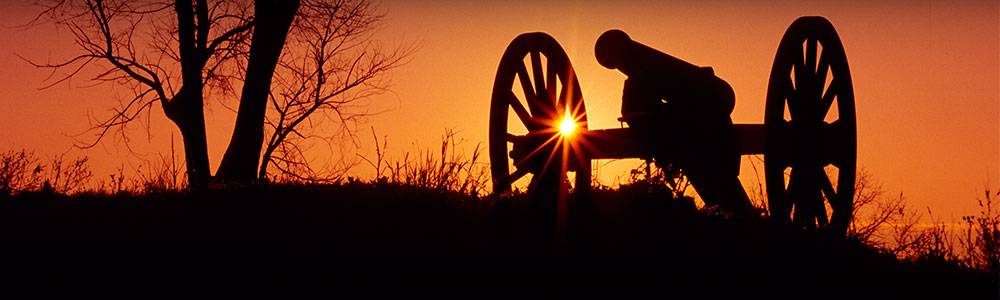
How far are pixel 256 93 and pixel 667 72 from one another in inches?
188

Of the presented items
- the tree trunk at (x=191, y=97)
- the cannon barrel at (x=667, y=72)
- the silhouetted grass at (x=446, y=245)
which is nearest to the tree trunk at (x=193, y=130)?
the tree trunk at (x=191, y=97)

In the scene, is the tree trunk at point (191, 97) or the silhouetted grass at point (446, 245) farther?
the tree trunk at point (191, 97)

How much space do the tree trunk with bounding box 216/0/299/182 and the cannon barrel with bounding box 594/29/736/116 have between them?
413 centimetres

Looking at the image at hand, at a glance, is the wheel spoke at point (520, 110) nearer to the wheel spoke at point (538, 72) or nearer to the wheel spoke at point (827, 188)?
the wheel spoke at point (538, 72)

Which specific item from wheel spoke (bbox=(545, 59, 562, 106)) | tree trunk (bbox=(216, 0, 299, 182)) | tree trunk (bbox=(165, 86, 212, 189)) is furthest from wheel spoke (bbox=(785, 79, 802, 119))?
tree trunk (bbox=(165, 86, 212, 189))

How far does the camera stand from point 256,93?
28.5ft

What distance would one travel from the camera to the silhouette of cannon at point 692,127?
16.6 feet

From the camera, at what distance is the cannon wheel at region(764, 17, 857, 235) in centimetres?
497

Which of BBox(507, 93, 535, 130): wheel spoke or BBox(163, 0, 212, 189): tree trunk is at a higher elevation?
BBox(163, 0, 212, 189): tree trunk

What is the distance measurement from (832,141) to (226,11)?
23.0 feet

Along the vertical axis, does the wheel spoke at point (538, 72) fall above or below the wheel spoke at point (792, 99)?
above

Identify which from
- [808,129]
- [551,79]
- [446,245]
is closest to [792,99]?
[808,129]

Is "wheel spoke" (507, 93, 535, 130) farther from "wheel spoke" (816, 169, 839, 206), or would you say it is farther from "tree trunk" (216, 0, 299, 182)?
"tree trunk" (216, 0, 299, 182)

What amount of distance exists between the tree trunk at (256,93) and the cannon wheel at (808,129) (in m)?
5.53
